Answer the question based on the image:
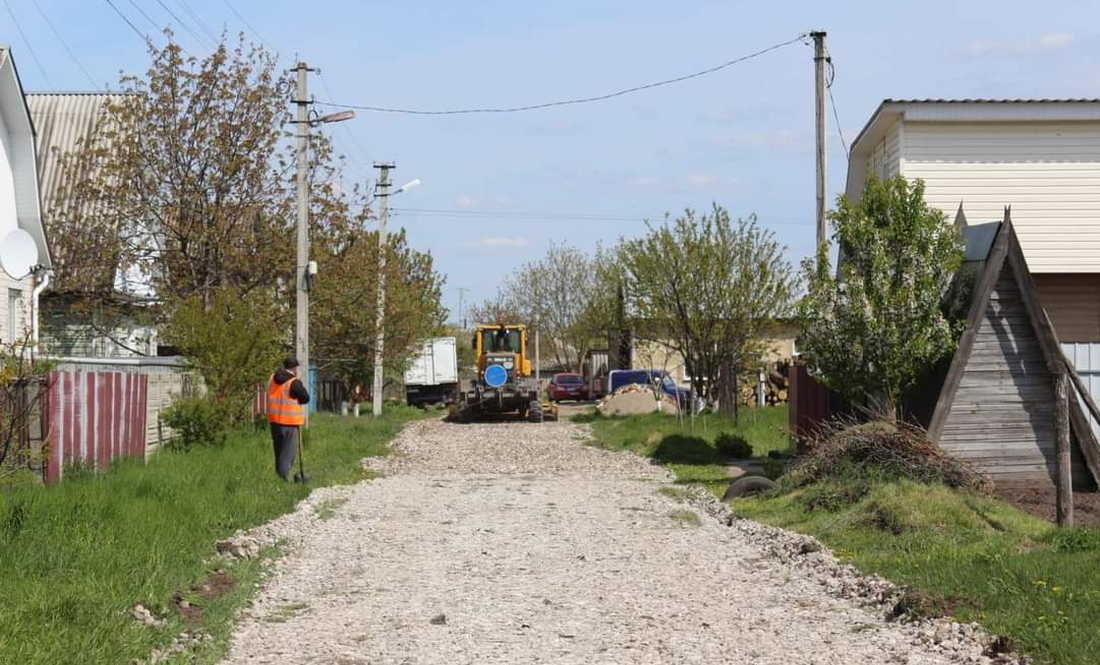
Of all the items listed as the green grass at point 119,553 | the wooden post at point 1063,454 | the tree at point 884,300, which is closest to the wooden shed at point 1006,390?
the tree at point 884,300

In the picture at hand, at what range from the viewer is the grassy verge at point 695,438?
73.3 feet

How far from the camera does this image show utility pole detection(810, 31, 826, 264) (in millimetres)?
21891

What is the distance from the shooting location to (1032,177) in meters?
24.0

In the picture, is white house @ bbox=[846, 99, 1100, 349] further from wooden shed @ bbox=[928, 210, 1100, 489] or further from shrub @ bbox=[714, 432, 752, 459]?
wooden shed @ bbox=[928, 210, 1100, 489]

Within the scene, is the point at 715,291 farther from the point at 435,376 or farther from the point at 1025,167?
the point at 435,376

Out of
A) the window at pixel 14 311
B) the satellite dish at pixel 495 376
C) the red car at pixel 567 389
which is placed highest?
the window at pixel 14 311

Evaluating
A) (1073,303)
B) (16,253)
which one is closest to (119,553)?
(16,253)

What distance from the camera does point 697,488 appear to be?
19266mm

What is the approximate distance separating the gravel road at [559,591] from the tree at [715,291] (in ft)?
50.8

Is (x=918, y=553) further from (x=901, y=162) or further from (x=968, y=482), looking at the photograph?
(x=901, y=162)

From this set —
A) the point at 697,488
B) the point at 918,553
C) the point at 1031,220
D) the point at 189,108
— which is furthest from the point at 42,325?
the point at 918,553

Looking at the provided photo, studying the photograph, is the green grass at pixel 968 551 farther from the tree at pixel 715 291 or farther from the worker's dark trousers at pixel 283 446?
the tree at pixel 715 291

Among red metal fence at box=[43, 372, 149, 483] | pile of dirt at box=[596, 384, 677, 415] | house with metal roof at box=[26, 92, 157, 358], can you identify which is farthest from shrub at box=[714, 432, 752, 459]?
pile of dirt at box=[596, 384, 677, 415]

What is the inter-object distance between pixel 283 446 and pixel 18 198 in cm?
1026
